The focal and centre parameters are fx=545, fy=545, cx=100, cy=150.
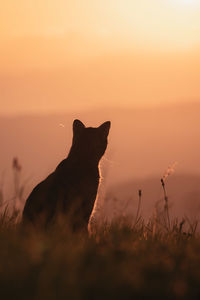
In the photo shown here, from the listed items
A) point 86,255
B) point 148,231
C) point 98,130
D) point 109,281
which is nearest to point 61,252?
point 86,255

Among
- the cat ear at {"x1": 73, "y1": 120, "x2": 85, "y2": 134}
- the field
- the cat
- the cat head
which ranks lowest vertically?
the field

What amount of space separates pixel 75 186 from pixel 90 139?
1097mm

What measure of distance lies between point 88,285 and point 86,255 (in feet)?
2.63

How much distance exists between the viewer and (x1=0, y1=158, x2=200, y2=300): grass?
3.13 m

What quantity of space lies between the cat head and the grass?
2.79 metres

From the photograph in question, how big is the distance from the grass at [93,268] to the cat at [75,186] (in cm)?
145

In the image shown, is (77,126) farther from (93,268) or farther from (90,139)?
(93,268)

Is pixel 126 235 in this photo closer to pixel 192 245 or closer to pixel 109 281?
pixel 192 245

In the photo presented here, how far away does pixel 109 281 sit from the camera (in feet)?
10.8

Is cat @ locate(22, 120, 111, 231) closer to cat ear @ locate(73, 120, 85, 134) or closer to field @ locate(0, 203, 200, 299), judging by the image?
cat ear @ locate(73, 120, 85, 134)

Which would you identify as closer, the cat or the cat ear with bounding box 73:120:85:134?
the cat

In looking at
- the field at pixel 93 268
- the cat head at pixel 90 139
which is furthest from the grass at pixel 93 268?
the cat head at pixel 90 139

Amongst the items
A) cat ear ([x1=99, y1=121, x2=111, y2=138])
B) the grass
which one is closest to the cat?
cat ear ([x1=99, y1=121, x2=111, y2=138])

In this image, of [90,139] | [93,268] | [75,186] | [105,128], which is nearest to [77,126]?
[90,139]
